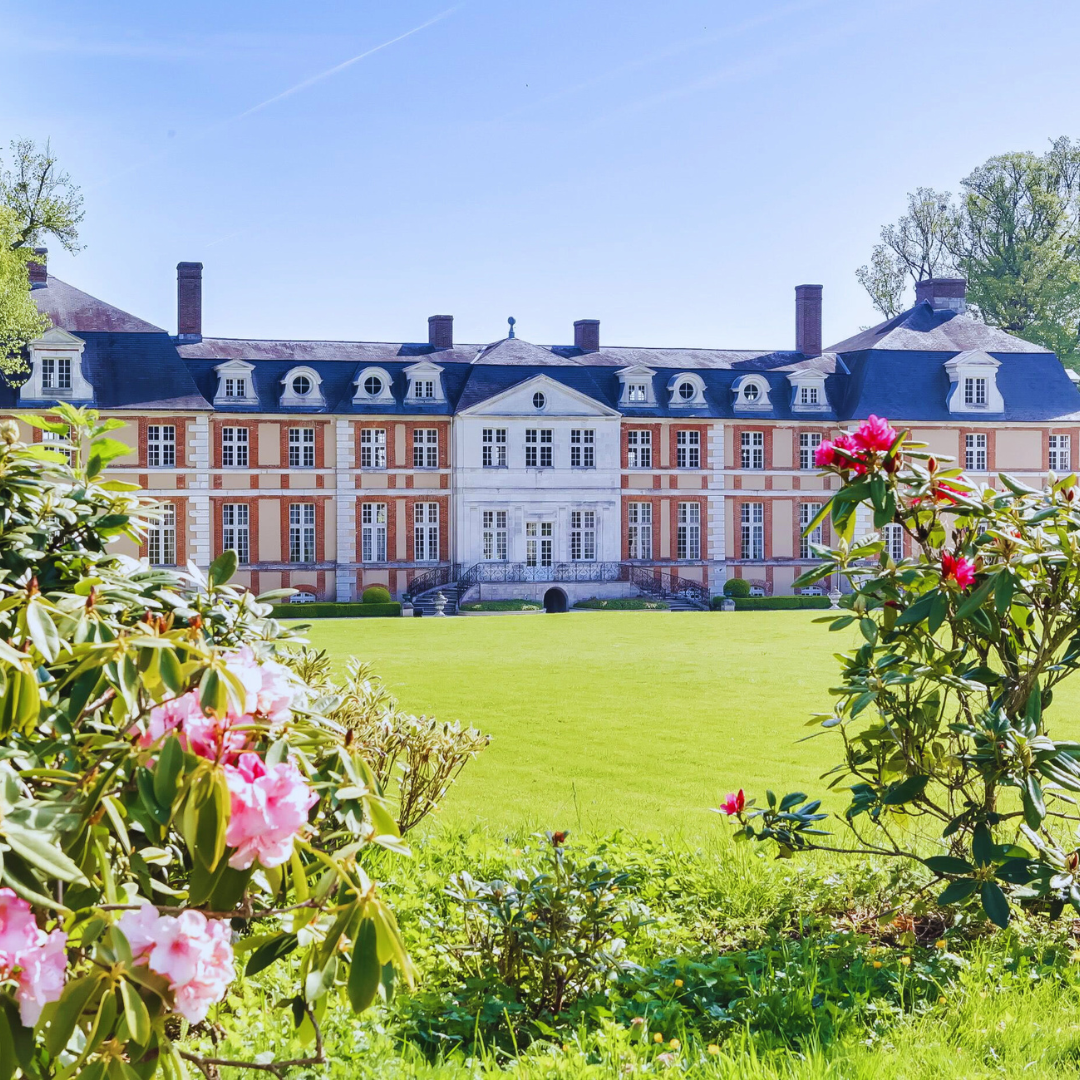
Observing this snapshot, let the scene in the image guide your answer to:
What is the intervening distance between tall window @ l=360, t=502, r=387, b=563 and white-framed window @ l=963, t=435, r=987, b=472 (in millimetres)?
18180

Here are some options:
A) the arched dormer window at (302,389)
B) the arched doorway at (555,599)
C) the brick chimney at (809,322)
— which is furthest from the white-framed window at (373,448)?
the brick chimney at (809,322)

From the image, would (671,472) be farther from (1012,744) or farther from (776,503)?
(1012,744)

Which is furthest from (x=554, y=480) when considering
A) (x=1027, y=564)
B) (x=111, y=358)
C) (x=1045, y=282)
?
(x=1027, y=564)

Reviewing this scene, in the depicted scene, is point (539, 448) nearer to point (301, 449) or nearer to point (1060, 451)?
point (301, 449)

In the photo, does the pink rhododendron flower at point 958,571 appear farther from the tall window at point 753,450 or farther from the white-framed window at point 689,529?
the tall window at point 753,450

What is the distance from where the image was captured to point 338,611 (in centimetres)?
2997

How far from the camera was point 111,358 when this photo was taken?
32438 mm

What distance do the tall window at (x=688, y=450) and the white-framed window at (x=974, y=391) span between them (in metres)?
8.57

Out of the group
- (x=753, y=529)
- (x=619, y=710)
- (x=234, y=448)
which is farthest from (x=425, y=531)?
(x=619, y=710)

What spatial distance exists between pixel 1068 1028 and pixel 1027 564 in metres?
1.49

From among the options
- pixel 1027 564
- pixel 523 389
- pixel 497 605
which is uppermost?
pixel 523 389

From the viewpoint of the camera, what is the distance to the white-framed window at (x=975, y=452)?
3653 cm

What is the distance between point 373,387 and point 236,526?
5.64m

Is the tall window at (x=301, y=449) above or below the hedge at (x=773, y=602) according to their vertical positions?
above
